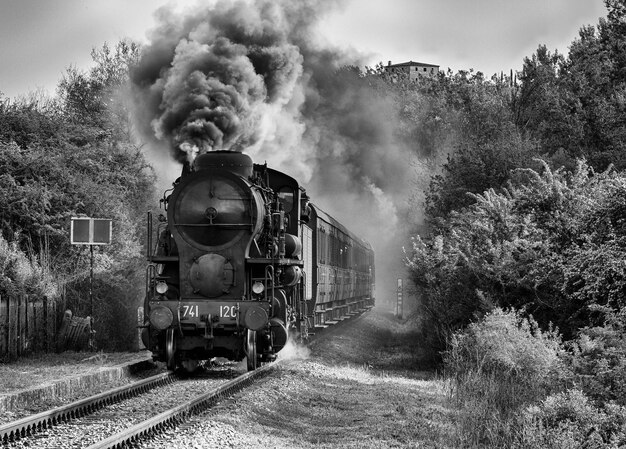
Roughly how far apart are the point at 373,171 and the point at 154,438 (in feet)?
170

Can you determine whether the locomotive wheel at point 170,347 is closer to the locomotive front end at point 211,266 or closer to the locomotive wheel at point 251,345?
the locomotive front end at point 211,266

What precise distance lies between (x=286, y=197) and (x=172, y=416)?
7.22 m

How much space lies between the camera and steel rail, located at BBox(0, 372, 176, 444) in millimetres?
9531

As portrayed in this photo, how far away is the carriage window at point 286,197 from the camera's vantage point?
16.7 m

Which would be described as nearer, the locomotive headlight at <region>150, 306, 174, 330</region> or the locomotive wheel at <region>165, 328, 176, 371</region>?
the locomotive headlight at <region>150, 306, 174, 330</region>

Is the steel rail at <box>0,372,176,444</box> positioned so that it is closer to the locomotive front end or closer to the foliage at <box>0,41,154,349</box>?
the locomotive front end

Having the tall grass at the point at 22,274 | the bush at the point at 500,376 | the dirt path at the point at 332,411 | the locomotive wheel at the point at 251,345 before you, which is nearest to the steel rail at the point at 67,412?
the dirt path at the point at 332,411

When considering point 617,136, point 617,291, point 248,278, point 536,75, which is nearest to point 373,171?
point 536,75

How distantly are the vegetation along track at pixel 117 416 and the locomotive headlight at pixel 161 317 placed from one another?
0.86m

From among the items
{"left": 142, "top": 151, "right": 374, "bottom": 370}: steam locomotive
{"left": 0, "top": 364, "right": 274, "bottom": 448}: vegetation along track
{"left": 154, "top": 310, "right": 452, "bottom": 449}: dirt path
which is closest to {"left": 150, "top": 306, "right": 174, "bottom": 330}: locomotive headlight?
{"left": 142, "top": 151, "right": 374, "bottom": 370}: steam locomotive

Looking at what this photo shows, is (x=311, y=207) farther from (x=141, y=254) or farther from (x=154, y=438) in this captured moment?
(x=154, y=438)

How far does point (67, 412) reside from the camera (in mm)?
10656

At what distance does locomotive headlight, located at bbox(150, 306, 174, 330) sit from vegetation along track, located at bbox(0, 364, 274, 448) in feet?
2.83

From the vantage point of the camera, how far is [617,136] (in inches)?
1191
